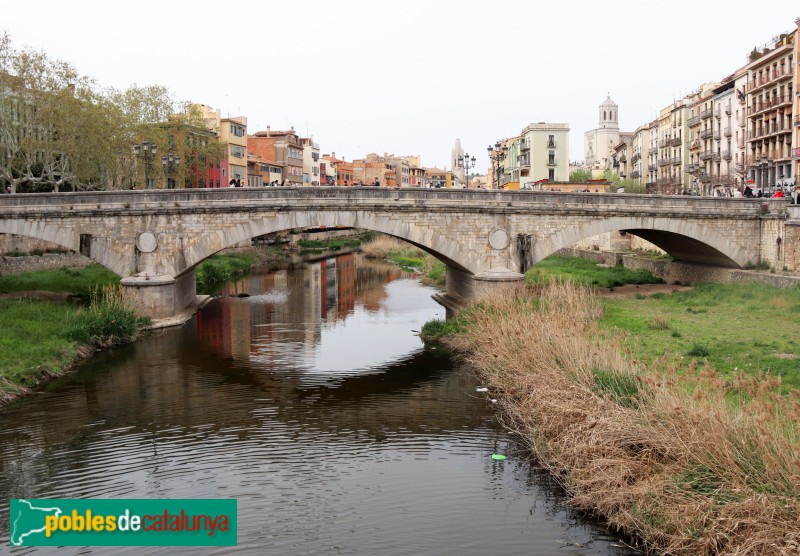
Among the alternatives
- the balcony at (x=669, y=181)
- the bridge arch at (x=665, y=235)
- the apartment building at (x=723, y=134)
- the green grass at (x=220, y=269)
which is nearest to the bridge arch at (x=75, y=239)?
the green grass at (x=220, y=269)

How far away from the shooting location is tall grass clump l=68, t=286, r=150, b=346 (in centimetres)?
2575

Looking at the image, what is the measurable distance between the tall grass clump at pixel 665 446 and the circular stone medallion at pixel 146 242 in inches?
712

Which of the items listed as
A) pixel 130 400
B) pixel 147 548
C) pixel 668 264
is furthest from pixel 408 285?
pixel 147 548

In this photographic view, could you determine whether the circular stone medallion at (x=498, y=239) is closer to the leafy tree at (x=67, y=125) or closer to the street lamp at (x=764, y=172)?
the leafy tree at (x=67, y=125)

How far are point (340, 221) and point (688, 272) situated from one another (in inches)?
713

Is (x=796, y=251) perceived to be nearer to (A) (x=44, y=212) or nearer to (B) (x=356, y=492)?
(B) (x=356, y=492)

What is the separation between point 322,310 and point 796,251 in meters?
20.3

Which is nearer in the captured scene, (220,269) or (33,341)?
(33,341)

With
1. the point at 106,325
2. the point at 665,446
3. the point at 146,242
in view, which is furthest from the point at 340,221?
the point at 665,446

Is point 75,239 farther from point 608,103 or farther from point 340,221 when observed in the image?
point 608,103

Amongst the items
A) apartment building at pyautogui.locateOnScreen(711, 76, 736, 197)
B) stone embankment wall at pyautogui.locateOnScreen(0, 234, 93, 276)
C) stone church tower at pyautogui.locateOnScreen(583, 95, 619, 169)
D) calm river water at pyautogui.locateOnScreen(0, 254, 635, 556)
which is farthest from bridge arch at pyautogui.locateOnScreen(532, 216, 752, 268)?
stone church tower at pyautogui.locateOnScreen(583, 95, 619, 169)

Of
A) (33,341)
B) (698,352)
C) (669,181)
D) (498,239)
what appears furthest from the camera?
(669,181)

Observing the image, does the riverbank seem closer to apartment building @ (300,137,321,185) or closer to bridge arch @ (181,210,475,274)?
bridge arch @ (181,210,475,274)

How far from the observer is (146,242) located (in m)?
31.0
